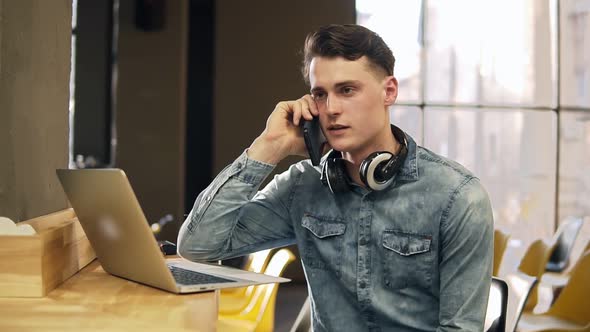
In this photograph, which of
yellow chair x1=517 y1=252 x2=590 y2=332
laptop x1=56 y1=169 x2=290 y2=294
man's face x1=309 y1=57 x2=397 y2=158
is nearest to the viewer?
laptop x1=56 y1=169 x2=290 y2=294

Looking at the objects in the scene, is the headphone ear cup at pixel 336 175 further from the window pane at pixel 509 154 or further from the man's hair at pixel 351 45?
the window pane at pixel 509 154

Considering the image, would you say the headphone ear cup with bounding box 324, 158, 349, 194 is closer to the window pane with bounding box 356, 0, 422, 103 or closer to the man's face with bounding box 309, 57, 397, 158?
the man's face with bounding box 309, 57, 397, 158

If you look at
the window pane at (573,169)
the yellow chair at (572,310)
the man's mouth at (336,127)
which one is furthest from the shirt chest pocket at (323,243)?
the window pane at (573,169)

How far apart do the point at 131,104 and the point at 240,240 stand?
4.35 m

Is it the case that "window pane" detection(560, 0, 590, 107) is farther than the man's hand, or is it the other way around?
"window pane" detection(560, 0, 590, 107)

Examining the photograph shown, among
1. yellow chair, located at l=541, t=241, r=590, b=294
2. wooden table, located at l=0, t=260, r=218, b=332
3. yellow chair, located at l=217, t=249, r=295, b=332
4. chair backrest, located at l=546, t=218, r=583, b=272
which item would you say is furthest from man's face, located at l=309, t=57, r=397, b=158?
chair backrest, located at l=546, t=218, r=583, b=272

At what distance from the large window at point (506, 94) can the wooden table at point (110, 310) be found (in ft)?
18.2

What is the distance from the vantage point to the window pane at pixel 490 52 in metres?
6.73

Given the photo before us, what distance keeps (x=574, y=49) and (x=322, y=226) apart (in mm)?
6061

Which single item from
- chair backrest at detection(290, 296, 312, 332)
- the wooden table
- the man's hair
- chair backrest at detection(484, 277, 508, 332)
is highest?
the man's hair

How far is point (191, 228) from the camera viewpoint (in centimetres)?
180

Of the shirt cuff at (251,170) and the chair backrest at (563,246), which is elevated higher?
the shirt cuff at (251,170)

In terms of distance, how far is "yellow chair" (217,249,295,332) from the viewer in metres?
2.75

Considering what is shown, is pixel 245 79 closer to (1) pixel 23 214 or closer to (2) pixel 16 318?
(1) pixel 23 214
